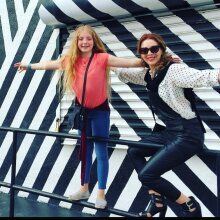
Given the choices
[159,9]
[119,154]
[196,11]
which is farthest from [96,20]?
[119,154]

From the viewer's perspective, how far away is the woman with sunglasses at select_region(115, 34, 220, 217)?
2434mm

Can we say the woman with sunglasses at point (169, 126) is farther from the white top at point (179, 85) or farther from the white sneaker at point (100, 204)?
the white sneaker at point (100, 204)

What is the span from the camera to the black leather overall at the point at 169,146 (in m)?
2.44

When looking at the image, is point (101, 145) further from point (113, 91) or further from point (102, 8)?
point (102, 8)

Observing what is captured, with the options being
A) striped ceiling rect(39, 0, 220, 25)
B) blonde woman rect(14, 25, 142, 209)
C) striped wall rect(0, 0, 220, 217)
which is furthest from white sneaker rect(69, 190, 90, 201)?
striped ceiling rect(39, 0, 220, 25)

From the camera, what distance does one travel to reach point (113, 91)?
4238 millimetres

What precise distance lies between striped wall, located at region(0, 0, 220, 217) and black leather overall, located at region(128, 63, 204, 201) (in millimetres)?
963

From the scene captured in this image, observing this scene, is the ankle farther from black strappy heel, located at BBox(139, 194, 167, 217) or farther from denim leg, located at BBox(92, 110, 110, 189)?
denim leg, located at BBox(92, 110, 110, 189)

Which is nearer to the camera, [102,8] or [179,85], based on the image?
[179,85]

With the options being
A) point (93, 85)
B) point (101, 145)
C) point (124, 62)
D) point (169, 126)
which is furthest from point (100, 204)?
point (124, 62)

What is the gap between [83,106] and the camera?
2.92 metres

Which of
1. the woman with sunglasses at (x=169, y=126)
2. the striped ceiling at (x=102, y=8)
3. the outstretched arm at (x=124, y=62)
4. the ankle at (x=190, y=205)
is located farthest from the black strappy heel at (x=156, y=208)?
the striped ceiling at (x=102, y=8)

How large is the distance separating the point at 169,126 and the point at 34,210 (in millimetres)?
2405

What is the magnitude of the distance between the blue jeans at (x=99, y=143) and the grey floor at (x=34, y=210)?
139 centimetres
